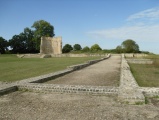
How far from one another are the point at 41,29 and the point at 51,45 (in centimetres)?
738

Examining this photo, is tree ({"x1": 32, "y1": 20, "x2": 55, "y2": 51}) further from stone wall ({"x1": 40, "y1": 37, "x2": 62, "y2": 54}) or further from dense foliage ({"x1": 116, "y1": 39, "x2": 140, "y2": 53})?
dense foliage ({"x1": 116, "y1": 39, "x2": 140, "y2": 53})

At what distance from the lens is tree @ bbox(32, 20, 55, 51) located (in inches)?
2197

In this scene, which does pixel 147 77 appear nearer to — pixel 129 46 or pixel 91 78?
pixel 91 78

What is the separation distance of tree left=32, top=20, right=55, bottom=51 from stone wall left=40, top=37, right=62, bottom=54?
5966 mm

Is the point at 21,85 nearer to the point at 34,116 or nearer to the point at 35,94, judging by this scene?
the point at 35,94

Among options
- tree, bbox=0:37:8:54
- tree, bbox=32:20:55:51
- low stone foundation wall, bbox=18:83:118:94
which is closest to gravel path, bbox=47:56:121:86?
low stone foundation wall, bbox=18:83:118:94

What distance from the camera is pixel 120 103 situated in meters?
5.15

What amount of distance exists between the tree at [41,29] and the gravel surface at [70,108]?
51.3m

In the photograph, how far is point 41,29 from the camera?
55.8 meters

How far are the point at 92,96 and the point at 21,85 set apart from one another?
2642mm

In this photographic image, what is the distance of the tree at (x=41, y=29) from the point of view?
183 feet

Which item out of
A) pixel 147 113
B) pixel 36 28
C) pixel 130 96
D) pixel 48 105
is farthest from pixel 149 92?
pixel 36 28

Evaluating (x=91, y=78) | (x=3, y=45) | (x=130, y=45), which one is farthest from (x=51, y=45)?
(x=91, y=78)

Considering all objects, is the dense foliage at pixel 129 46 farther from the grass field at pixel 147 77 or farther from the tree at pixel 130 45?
the grass field at pixel 147 77
